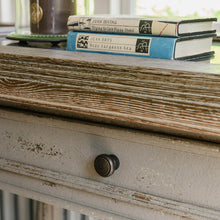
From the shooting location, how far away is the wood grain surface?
13.2 inches

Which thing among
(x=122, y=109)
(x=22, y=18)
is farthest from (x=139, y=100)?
(x=22, y=18)

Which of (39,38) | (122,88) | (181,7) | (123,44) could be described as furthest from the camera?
(181,7)

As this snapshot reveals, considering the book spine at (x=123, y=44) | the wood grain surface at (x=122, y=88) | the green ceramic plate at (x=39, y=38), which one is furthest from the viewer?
the green ceramic plate at (x=39, y=38)

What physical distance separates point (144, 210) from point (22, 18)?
0.45 m

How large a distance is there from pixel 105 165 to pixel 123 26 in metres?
0.17

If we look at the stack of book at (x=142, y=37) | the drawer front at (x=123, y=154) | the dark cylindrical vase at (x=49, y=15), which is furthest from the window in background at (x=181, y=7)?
the drawer front at (x=123, y=154)

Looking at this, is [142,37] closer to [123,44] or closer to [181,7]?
[123,44]

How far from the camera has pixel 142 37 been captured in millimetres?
460

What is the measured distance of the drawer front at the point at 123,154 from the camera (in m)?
0.39

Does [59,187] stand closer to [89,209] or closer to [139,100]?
[89,209]

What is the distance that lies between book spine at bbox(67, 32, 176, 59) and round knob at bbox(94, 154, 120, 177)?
0.43 ft

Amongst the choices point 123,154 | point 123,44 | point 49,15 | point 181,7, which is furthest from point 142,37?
point 181,7

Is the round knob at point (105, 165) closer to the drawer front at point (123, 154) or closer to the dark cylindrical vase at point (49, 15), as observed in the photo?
the drawer front at point (123, 154)

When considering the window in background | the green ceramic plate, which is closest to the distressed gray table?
the green ceramic plate
